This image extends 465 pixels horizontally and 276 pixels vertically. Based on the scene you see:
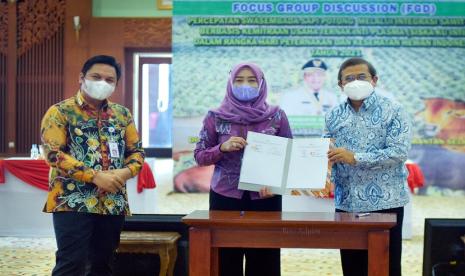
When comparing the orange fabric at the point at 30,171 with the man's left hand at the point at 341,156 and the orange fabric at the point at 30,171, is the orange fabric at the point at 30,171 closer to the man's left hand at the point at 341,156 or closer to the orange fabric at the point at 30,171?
the orange fabric at the point at 30,171

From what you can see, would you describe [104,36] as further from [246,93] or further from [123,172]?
[123,172]

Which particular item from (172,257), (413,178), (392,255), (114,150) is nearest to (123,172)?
(114,150)

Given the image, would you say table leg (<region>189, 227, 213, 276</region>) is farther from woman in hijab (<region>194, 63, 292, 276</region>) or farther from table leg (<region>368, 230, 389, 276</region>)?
table leg (<region>368, 230, 389, 276</region>)

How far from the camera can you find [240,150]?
2600 millimetres

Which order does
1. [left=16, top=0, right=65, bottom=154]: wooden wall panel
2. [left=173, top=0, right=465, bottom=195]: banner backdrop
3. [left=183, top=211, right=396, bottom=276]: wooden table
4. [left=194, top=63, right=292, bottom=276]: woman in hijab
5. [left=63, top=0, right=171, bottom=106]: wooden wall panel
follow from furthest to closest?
[left=16, top=0, right=65, bottom=154]: wooden wall panel, [left=63, top=0, right=171, bottom=106]: wooden wall panel, [left=173, top=0, right=465, bottom=195]: banner backdrop, [left=194, top=63, right=292, bottom=276]: woman in hijab, [left=183, top=211, right=396, bottom=276]: wooden table

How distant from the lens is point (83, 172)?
91.5 inches

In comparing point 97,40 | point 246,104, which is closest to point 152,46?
point 97,40

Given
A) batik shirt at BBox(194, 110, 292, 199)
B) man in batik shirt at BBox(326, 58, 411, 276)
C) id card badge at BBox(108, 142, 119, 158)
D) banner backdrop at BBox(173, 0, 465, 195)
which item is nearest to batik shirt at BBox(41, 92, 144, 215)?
id card badge at BBox(108, 142, 119, 158)

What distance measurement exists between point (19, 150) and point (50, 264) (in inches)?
229

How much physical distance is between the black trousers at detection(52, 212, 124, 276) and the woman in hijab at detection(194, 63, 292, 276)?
1.54 feet

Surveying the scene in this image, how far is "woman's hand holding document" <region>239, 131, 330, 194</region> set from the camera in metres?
2.48

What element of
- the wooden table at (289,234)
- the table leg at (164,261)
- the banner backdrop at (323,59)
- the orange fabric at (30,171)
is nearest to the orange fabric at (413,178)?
the banner backdrop at (323,59)

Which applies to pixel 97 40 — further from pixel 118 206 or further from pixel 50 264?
pixel 118 206

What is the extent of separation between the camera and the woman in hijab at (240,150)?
8.64 ft
